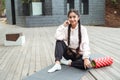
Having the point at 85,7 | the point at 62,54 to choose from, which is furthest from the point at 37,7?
the point at 62,54

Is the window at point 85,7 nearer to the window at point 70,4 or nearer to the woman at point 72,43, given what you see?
the window at point 70,4

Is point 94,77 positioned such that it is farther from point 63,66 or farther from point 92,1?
point 92,1

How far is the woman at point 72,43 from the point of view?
3.80 metres

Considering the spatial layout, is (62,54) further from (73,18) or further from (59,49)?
(73,18)

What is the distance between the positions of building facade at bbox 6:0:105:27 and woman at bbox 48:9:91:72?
34.0 ft

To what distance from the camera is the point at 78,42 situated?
3889mm

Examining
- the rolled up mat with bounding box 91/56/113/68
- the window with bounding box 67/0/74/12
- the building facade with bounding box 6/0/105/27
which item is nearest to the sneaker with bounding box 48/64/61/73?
the rolled up mat with bounding box 91/56/113/68

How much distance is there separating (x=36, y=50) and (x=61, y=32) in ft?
7.88

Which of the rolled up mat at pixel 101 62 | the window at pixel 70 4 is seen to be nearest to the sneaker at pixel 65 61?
the rolled up mat at pixel 101 62

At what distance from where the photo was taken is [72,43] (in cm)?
394

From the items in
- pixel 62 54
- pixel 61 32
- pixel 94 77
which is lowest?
pixel 94 77

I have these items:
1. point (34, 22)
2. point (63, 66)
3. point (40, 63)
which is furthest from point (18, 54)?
point (34, 22)

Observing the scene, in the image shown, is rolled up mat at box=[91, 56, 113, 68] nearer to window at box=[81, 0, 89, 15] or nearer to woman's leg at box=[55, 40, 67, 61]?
woman's leg at box=[55, 40, 67, 61]

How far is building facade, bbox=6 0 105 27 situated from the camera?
46.7 feet
